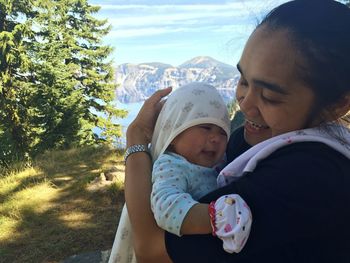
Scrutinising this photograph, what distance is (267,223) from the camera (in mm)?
1092

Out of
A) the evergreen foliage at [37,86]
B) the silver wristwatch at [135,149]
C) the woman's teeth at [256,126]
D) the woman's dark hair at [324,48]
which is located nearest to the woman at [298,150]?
the woman's dark hair at [324,48]

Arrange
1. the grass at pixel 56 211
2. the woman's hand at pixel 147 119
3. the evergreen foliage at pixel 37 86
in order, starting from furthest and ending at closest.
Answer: the evergreen foliage at pixel 37 86 < the grass at pixel 56 211 < the woman's hand at pixel 147 119

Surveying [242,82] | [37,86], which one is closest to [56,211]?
[242,82]

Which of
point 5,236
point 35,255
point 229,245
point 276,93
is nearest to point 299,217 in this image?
point 229,245

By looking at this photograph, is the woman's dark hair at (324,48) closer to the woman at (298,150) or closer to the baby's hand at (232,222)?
the woman at (298,150)

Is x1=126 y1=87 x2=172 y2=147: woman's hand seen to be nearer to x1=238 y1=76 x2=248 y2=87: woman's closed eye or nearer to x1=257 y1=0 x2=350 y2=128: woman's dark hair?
x1=238 y1=76 x2=248 y2=87: woman's closed eye

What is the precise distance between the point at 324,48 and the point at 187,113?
2.04 feet

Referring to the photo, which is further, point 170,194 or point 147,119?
point 147,119

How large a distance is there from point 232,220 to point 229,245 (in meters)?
0.07

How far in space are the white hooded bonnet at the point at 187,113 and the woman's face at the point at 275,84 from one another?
1.02ft

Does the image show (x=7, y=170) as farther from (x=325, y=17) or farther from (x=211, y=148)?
(x=325, y=17)

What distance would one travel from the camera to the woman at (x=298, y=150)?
109 centimetres

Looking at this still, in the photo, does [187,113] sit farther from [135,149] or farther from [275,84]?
[275,84]

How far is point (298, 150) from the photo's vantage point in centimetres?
115
